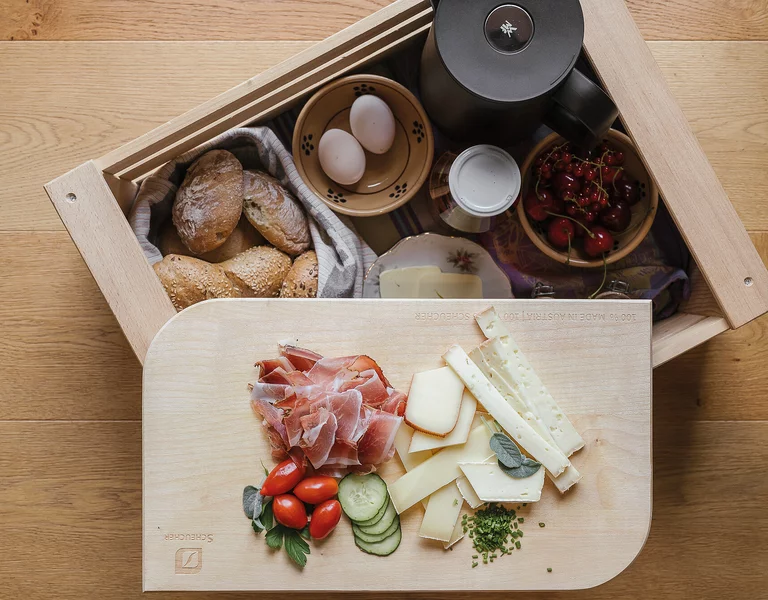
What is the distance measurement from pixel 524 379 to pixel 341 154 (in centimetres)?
49

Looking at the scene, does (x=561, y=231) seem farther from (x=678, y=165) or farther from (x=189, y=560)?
(x=189, y=560)

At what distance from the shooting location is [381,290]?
109 centimetres

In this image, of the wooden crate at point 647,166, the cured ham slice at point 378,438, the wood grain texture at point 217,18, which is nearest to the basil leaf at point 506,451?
the cured ham slice at point 378,438

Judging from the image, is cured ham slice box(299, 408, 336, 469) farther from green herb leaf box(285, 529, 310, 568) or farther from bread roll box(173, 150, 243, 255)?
bread roll box(173, 150, 243, 255)

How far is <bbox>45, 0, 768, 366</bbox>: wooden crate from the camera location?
3.00 ft

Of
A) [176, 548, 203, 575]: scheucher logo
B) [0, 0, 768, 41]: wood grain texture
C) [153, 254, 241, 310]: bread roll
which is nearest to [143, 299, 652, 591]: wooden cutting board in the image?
[176, 548, 203, 575]: scheucher logo

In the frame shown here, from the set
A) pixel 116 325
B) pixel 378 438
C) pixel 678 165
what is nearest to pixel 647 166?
pixel 678 165

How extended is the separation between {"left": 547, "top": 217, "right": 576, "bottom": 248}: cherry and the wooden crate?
174 millimetres

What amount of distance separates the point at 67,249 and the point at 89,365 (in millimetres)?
235

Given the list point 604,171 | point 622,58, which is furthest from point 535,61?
point 604,171

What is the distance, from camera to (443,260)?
112cm

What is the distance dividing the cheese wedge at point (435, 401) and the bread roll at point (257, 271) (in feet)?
1.06

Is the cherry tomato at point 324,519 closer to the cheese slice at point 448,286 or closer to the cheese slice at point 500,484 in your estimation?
the cheese slice at point 500,484

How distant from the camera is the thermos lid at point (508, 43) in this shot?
2.78 ft
